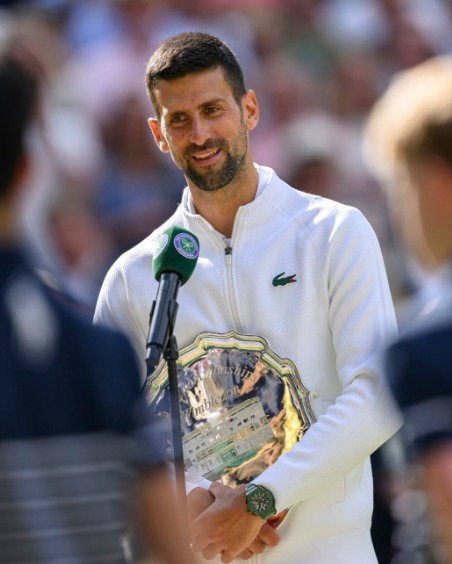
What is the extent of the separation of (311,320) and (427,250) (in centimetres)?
164

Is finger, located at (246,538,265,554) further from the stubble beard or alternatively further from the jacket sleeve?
the stubble beard

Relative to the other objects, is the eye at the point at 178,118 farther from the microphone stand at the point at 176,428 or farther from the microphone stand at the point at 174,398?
the microphone stand at the point at 176,428

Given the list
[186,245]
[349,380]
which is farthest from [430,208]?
[349,380]

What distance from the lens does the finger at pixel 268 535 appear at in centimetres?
395

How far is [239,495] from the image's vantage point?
12.9 feet

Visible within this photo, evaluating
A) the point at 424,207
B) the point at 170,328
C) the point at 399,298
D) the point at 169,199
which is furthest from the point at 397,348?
the point at 169,199

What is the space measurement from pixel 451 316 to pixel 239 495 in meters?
1.74

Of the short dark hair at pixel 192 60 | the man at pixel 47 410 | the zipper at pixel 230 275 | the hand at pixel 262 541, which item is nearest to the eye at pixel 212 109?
the short dark hair at pixel 192 60

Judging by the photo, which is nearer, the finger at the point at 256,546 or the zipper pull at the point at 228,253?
the finger at the point at 256,546

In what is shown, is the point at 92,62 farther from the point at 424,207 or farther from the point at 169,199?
the point at 424,207

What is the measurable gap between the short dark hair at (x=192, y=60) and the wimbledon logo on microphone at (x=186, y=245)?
100cm

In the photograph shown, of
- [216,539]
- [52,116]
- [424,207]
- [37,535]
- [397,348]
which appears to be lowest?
[216,539]

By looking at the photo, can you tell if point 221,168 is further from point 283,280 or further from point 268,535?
point 268,535

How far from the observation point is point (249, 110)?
15.2ft
